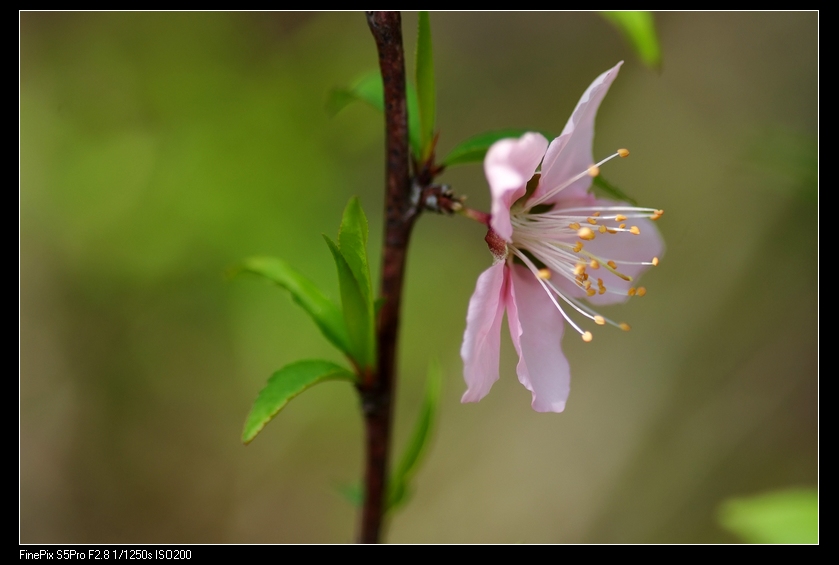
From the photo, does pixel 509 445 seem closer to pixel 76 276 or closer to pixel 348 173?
pixel 348 173

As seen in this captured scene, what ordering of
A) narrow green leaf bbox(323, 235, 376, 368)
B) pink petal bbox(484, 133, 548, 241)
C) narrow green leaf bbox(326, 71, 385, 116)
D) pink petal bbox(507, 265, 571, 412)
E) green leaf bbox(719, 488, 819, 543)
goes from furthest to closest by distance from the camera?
green leaf bbox(719, 488, 819, 543), narrow green leaf bbox(326, 71, 385, 116), pink petal bbox(507, 265, 571, 412), narrow green leaf bbox(323, 235, 376, 368), pink petal bbox(484, 133, 548, 241)

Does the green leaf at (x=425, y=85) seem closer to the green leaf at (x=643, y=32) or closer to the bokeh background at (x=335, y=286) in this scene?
the green leaf at (x=643, y=32)

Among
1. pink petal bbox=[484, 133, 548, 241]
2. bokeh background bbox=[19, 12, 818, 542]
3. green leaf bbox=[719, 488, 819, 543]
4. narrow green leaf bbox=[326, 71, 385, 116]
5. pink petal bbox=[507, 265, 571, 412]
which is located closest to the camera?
pink petal bbox=[484, 133, 548, 241]

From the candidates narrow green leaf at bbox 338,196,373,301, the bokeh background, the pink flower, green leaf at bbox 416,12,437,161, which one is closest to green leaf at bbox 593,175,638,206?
the pink flower

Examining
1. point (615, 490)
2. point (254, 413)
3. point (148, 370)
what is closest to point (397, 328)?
point (254, 413)

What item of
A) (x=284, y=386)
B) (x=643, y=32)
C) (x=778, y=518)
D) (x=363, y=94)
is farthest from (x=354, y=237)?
(x=778, y=518)

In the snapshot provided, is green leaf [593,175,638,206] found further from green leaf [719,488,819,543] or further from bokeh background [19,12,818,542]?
bokeh background [19,12,818,542]

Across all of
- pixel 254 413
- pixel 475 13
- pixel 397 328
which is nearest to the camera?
pixel 254 413

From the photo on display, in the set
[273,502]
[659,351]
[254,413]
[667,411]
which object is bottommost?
[273,502]
